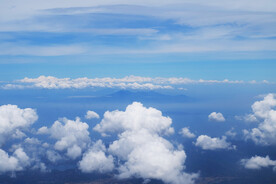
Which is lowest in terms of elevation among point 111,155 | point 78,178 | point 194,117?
point 78,178

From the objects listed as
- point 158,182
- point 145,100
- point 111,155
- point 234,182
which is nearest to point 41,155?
point 111,155

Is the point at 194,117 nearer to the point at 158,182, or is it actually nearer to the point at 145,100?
the point at 145,100

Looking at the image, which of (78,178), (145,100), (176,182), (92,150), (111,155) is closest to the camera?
(176,182)

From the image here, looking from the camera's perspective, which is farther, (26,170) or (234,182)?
(26,170)

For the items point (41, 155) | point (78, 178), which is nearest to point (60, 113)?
point (41, 155)

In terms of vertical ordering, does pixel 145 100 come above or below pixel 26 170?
above

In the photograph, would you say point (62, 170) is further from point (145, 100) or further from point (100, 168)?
point (145, 100)

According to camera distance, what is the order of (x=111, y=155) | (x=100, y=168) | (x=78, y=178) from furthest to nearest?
(x=111, y=155) → (x=100, y=168) → (x=78, y=178)

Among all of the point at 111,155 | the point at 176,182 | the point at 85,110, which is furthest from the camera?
the point at 85,110

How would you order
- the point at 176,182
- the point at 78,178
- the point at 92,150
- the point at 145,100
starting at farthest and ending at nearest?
1. the point at 145,100
2. the point at 92,150
3. the point at 78,178
4. the point at 176,182
